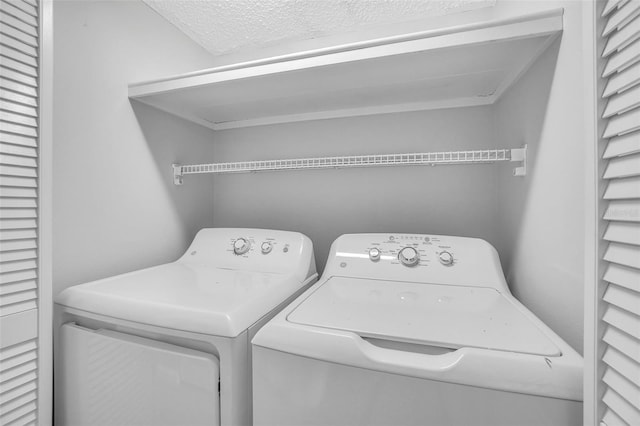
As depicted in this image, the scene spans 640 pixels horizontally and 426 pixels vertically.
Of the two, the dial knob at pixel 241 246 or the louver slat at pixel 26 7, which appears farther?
the dial knob at pixel 241 246

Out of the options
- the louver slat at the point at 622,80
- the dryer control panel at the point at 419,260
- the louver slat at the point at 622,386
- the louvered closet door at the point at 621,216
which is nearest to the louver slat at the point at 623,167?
the louvered closet door at the point at 621,216

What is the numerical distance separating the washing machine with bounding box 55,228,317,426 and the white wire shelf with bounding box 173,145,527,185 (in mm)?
602

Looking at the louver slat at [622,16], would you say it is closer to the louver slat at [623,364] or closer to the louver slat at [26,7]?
the louver slat at [623,364]

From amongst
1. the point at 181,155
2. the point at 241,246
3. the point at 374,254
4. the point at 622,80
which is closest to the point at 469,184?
the point at 374,254

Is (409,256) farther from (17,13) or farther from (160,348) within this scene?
(17,13)

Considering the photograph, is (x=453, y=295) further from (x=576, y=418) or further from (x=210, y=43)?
(x=210, y=43)

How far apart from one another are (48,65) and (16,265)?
0.60 m

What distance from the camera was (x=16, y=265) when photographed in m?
0.80

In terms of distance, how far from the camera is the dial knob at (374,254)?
125cm

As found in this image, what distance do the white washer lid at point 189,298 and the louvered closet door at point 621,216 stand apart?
77cm

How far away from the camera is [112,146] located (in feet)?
4.17

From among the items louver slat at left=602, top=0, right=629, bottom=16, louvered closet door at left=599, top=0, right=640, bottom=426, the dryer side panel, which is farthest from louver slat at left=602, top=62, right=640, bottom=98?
the dryer side panel

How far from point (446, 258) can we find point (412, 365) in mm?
659

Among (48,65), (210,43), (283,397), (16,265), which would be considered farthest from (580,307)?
(210,43)
